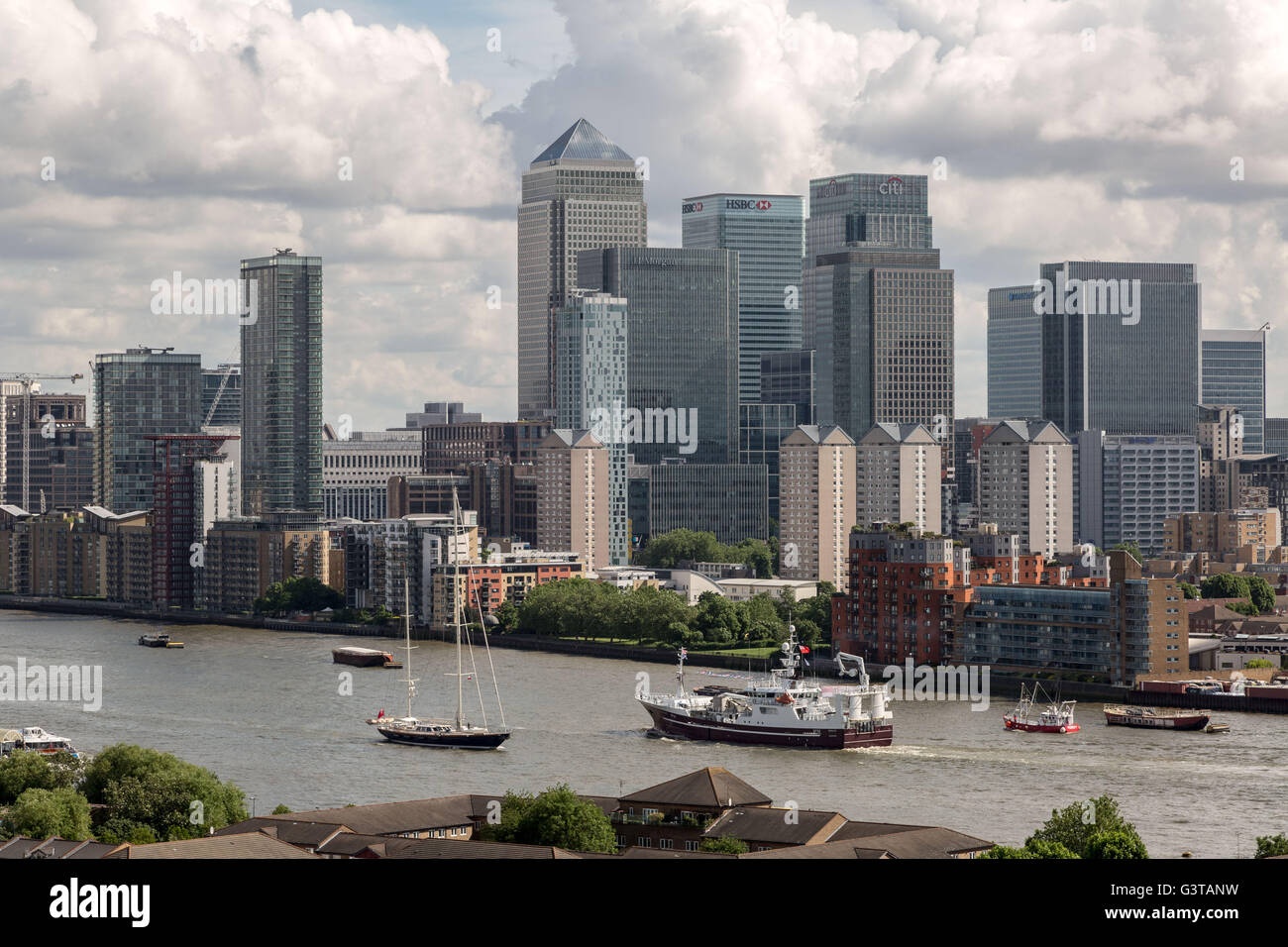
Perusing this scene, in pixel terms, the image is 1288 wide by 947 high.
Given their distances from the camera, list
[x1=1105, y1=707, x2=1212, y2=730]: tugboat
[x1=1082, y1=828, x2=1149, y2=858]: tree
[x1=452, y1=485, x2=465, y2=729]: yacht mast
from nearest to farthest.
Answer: [x1=1082, y1=828, x2=1149, y2=858]: tree, [x1=452, y1=485, x2=465, y2=729]: yacht mast, [x1=1105, y1=707, x2=1212, y2=730]: tugboat

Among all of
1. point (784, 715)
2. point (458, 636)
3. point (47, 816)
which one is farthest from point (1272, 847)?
point (458, 636)

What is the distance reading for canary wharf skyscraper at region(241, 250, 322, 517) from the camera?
95438mm

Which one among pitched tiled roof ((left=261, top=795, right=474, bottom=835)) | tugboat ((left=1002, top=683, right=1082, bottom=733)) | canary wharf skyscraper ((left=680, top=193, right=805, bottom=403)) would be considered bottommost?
tugboat ((left=1002, top=683, right=1082, bottom=733))

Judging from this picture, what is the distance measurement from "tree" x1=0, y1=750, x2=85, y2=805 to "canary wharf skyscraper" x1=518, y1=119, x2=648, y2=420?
88.8 meters

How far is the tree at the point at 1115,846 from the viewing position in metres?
18.8

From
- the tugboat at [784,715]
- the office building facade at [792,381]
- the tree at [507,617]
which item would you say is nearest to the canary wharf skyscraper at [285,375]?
the office building facade at [792,381]

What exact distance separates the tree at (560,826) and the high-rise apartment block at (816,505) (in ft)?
170

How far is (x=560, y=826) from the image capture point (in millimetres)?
20188

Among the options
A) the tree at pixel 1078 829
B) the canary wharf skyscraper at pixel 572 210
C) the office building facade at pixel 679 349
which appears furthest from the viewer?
the canary wharf skyscraper at pixel 572 210

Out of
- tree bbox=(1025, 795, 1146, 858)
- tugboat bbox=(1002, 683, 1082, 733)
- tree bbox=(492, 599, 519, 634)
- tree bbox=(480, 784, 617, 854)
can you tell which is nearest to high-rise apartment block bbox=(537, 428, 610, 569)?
tree bbox=(492, 599, 519, 634)

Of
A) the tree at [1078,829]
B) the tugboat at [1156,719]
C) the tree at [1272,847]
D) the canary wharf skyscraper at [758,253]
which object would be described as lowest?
the tugboat at [1156,719]

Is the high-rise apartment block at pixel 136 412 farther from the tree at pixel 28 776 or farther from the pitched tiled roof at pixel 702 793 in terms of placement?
the pitched tiled roof at pixel 702 793

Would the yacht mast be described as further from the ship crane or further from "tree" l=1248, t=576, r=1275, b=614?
"tree" l=1248, t=576, r=1275, b=614
